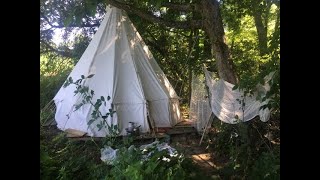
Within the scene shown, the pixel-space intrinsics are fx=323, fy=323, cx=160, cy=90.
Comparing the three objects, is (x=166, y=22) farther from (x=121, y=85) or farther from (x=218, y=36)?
(x=121, y=85)

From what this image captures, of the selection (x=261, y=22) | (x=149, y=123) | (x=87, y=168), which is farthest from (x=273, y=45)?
(x=261, y=22)

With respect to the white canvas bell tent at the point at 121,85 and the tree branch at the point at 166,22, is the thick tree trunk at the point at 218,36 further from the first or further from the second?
the white canvas bell tent at the point at 121,85

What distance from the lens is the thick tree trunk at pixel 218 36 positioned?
639 cm

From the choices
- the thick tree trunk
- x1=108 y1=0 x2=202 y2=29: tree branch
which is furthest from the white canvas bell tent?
the thick tree trunk

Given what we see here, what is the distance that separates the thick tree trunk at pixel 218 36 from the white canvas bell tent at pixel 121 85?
2371 mm

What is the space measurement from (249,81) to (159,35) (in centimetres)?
750

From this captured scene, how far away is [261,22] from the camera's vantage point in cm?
969

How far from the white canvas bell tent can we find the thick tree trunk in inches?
93.3

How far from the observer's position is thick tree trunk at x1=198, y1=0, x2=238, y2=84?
6395mm

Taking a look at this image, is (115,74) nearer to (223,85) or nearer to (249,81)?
(223,85)

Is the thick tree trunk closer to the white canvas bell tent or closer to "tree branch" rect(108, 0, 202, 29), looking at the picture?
"tree branch" rect(108, 0, 202, 29)

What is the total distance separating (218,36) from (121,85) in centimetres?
298
